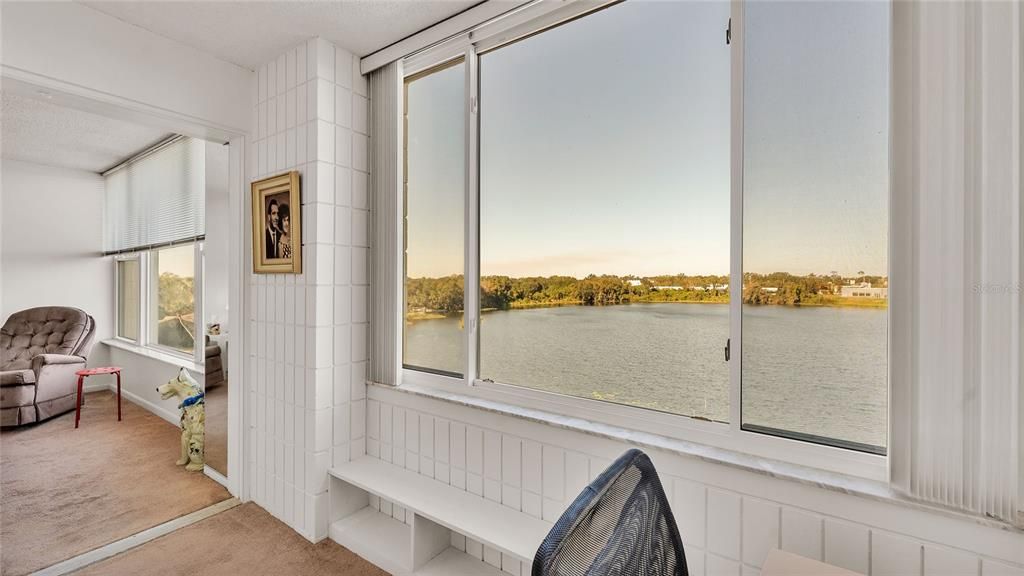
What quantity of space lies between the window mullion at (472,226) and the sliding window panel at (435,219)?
0.19 feet

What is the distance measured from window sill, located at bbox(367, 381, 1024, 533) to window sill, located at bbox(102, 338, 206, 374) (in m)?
2.87

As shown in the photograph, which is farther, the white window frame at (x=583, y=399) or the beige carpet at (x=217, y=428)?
the beige carpet at (x=217, y=428)

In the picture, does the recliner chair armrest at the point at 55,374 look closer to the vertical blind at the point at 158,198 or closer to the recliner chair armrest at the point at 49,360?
the recliner chair armrest at the point at 49,360

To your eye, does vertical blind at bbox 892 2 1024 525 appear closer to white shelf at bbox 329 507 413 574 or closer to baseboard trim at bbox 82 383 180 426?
white shelf at bbox 329 507 413 574

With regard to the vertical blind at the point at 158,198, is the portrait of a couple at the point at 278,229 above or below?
below

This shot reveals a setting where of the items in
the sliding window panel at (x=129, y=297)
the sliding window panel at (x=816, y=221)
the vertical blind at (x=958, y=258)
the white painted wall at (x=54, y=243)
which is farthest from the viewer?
the sliding window panel at (x=129, y=297)

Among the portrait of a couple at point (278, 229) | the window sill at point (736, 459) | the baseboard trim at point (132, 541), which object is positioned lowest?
the baseboard trim at point (132, 541)

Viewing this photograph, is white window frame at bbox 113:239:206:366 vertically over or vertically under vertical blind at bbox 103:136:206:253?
under

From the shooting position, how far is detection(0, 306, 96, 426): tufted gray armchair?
149 inches

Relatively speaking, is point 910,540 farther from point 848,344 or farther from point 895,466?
point 848,344

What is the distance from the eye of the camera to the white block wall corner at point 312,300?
2225mm

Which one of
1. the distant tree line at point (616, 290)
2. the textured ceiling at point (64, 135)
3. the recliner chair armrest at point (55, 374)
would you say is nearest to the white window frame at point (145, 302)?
the recliner chair armrest at point (55, 374)

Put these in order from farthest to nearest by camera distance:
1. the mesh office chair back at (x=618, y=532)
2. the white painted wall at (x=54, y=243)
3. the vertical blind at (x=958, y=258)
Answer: the white painted wall at (x=54, y=243)
the vertical blind at (x=958, y=258)
the mesh office chair back at (x=618, y=532)

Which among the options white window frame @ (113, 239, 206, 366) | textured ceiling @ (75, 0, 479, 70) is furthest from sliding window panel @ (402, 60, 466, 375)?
white window frame @ (113, 239, 206, 366)
